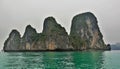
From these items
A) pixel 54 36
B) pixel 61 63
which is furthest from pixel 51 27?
pixel 61 63

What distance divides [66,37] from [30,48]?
89.3 feet

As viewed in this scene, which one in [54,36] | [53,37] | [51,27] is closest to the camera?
[53,37]

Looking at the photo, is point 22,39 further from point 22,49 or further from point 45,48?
point 45,48

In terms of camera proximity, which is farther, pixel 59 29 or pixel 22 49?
pixel 22 49

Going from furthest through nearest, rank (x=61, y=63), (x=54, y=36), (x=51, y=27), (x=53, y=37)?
(x=51, y=27) < (x=54, y=36) < (x=53, y=37) < (x=61, y=63)

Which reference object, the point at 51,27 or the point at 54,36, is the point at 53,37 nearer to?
the point at 54,36

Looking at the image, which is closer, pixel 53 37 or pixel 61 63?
pixel 61 63

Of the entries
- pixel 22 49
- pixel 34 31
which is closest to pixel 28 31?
pixel 34 31

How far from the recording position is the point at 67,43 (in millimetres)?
176875

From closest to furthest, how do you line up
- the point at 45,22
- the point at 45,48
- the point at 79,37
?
the point at 45,48 → the point at 45,22 → the point at 79,37

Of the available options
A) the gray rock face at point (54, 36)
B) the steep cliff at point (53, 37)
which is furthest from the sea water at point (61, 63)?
the steep cliff at point (53, 37)

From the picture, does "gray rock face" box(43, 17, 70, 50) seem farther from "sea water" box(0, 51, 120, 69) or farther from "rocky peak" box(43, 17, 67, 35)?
"sea water" box(0, 51, 120, 69)

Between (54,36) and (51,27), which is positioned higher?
(51,27)

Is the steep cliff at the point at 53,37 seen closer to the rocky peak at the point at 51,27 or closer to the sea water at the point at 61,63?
the rocky peak at the point at 51,27
